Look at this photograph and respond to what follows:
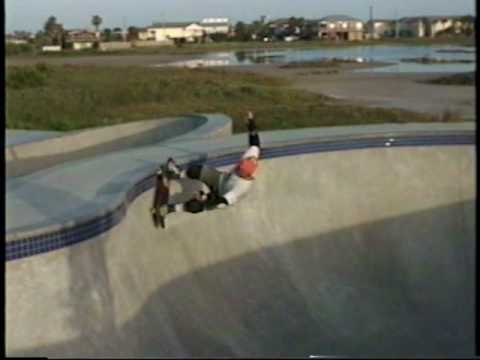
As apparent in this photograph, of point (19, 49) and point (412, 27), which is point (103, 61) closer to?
point (19, 49)

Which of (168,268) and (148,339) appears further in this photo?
(168,268)

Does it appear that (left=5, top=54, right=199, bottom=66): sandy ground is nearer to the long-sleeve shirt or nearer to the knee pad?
the knee pad

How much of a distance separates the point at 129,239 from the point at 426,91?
97.2ft

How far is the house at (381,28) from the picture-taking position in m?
131

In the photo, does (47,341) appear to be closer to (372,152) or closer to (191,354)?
(191,354)

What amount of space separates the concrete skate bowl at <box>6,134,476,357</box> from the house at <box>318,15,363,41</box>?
107m

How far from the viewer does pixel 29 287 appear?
4.74m

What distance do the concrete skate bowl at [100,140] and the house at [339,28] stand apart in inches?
4046

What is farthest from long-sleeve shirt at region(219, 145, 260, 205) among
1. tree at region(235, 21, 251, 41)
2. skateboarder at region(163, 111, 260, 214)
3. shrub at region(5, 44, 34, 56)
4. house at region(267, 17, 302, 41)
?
tree at region(235, 21, 251, 41)

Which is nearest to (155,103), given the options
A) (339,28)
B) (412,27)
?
(339,28)

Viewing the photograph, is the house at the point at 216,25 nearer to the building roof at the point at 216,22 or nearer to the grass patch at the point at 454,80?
the building roof at the point at 216,22

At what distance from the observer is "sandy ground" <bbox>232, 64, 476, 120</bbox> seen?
90.9 feet

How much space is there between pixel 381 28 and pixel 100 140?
131 m

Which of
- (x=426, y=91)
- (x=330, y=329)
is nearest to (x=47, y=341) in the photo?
(x=330, y=329)
